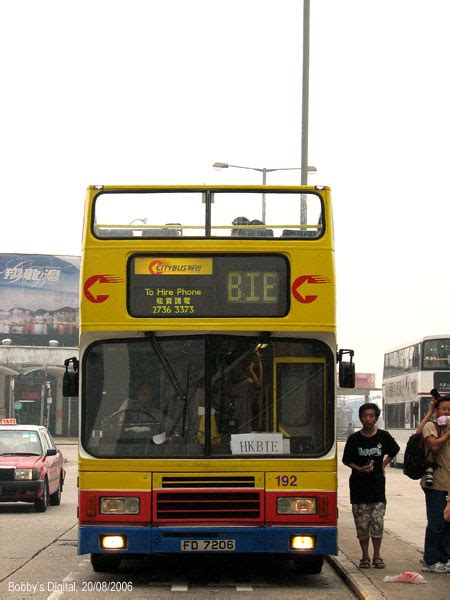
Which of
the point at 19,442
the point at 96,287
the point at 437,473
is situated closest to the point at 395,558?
the point at 437,473

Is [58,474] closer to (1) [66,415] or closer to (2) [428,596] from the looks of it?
(2) [428,596]

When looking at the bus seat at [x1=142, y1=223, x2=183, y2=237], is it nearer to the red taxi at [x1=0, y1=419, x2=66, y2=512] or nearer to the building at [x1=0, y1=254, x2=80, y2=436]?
the red taxi at [x1=0, y1=419, x2=66, y2=512]

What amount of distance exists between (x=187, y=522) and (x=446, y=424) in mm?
2729

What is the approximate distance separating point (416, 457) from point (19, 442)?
13795mm

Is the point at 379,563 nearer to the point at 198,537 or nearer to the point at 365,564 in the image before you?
the point at 365,564

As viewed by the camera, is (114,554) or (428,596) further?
(114,554)

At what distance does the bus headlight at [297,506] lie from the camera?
12.5m

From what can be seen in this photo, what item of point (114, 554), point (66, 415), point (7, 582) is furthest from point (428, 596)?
point (66, 415)

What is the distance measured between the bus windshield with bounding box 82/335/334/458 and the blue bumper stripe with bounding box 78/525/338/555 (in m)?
0.67

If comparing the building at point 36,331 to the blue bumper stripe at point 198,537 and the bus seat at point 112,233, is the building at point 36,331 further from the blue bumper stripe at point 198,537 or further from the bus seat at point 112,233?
the blue bumper stripe at point 198,537

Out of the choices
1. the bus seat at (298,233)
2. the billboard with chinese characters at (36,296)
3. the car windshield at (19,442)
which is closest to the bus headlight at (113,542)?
the bus seat at (298,233)

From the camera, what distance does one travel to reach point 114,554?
12555 mm

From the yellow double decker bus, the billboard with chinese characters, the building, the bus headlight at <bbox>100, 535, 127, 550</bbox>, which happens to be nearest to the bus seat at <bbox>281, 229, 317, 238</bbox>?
the yellow double decker bus

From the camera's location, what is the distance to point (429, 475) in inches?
519
